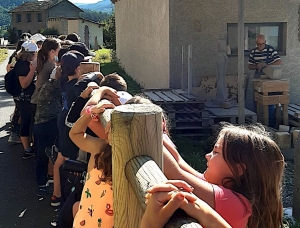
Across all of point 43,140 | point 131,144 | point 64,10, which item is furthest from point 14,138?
point 64,10

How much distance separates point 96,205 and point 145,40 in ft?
Result: 34.7

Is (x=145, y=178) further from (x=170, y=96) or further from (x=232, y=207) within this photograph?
(x=170, y=96)

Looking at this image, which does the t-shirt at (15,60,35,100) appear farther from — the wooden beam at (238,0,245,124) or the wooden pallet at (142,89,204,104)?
the wooden beam at (238,0,245,124)

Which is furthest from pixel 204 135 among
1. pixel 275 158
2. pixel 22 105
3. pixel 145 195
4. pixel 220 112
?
pixel 145 195

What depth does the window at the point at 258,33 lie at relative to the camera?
9.32 meters

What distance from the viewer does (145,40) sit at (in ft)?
42.0

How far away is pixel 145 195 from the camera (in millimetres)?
1418

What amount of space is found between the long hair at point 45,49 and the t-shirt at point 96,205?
3.31m

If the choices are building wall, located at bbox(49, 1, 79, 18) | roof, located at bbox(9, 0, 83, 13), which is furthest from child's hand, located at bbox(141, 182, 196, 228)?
roof, located at bbox(9, 0, 83, 13)

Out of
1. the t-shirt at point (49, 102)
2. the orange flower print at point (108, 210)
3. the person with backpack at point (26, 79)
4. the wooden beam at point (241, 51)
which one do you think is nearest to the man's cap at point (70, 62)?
the t-shirt at point (49, 102)

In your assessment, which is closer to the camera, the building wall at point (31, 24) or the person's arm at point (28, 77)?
the person's arm at point (28, 77)

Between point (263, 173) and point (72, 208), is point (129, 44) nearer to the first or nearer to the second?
point (72, 208)

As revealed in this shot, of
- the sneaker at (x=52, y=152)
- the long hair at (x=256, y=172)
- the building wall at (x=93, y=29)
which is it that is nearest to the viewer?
the long hair at (x=256, y=172)

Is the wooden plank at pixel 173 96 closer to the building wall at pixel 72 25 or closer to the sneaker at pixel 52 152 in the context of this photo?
the sneaker at pixel 52 152
